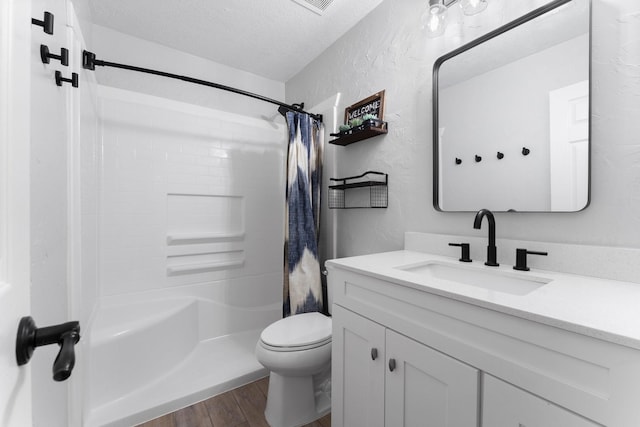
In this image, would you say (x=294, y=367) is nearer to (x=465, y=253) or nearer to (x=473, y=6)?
(x=465, y=253)

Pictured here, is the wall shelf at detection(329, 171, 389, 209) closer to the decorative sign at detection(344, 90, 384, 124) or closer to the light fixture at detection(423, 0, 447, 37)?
the decorative sign at detection(344, 90, 384, 124)

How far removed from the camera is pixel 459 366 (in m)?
0.74

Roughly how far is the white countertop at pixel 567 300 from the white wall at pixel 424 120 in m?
0.19

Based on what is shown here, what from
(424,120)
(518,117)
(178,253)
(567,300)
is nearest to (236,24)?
(424,120)

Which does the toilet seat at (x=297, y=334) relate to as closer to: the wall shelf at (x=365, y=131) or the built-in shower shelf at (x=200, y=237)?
the built-in shower shelf at (x=200, y=237)

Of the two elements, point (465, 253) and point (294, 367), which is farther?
point (294, 367)

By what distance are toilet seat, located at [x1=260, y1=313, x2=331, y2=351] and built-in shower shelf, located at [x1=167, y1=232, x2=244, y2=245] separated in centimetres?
95

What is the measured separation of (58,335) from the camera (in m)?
0.41

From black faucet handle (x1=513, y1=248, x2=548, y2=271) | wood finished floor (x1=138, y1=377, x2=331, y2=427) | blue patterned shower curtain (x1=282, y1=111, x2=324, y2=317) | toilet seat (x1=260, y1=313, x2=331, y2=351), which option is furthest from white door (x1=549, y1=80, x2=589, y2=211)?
wood finished floor (x1=138, y1=377, x2=331, y2=427)

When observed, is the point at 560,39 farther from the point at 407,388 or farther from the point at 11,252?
the point at 11,252

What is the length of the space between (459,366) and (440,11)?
1.42 metres

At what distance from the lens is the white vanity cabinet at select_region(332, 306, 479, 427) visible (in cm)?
74

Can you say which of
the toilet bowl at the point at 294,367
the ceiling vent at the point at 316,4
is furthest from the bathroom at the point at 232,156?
the toilet bowl at the point at 294,367

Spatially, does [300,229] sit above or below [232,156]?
below
